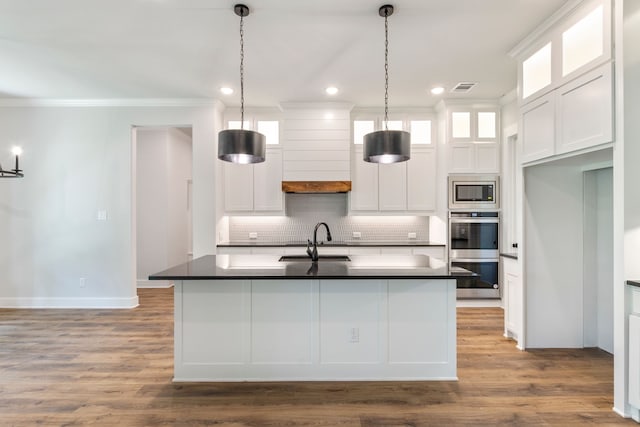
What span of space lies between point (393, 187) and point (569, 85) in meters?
2.67

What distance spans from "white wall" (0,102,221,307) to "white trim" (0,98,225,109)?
0.15ft

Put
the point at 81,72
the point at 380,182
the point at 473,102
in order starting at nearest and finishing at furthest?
the point at 81,72
the point at 473,102
the point at 380,182

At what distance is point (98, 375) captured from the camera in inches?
111

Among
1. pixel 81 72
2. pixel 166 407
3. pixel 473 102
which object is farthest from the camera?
pixel 473 102

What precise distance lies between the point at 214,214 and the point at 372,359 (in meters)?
3.09

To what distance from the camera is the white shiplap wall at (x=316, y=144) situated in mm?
5004

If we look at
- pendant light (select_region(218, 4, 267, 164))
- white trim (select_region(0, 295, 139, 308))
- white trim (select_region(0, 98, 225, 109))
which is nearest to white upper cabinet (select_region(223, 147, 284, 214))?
white trim (select_region(0, 98, 225, 109))

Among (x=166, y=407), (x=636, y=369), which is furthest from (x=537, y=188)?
(x=166, y=407)

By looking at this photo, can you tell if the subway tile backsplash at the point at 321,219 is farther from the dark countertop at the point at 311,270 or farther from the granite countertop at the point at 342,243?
the dark countertop at the point at 311,270

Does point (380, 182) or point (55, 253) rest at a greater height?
point (380, 182)

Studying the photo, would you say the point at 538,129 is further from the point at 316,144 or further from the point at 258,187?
the point at 258,187

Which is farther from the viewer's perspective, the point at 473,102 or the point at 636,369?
the point at 473,102

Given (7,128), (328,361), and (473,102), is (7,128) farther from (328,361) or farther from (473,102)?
(473,102)

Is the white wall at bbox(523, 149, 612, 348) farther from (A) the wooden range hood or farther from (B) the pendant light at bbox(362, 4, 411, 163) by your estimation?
(A) the wooden range hood
